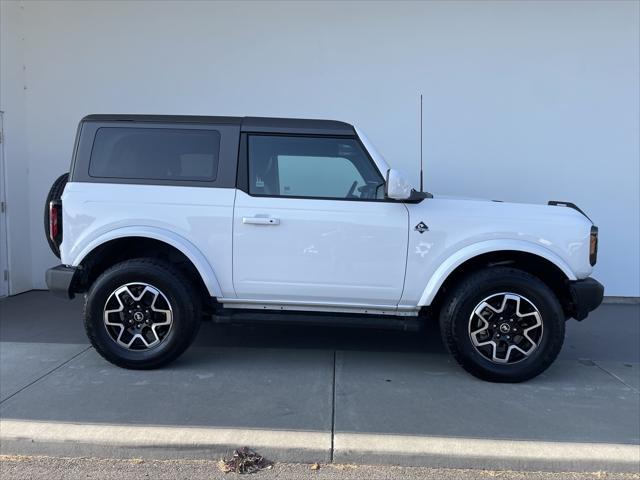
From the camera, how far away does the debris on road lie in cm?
301

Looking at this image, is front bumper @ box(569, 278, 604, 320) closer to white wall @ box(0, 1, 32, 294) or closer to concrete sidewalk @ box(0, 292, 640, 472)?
concrete sidewalk @ box(0, 292, 640, 472)

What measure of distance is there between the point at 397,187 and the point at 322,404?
5.70 ft

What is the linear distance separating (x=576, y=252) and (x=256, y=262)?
8.57 feet

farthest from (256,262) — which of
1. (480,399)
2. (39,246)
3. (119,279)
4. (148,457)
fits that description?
(39,246)

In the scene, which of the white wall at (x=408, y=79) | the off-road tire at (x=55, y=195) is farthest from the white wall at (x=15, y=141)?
the off-road tire at (x=55, y=195)

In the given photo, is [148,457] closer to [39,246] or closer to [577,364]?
[577,364]

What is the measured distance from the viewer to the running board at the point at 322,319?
13.9 feet

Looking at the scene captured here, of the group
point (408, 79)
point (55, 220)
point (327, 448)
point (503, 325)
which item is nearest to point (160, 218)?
point (55, 220)

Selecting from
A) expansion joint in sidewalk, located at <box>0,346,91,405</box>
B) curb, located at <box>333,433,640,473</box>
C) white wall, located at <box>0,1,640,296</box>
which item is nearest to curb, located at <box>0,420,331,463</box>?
curb, located at <box>333,433,640,473</box>

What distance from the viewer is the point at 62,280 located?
13.7ft

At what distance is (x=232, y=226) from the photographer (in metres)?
4.13

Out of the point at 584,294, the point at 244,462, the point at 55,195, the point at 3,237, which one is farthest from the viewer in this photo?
the point at 3,237

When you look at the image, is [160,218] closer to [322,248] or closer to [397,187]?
[322,248]

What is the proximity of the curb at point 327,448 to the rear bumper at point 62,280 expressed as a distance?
1217mm
